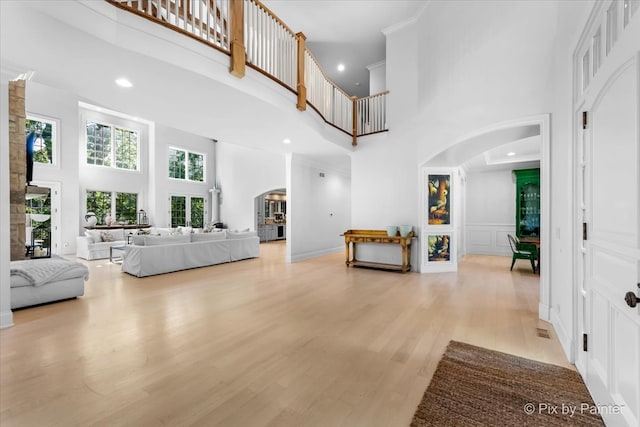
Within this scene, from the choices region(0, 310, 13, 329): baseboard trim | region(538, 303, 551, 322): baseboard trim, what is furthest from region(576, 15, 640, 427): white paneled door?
region(0, 310, 13, 329): baseboard trim

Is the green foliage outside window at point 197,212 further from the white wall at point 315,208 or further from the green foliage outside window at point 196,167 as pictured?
the white wall at point 315,208

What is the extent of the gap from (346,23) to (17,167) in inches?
277

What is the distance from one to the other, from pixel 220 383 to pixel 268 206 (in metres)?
12.3

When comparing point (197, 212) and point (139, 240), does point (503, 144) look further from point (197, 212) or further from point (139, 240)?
point (197, 212)

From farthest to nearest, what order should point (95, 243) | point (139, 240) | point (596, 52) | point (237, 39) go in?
point (95, 243) < point (139, 240) < point (237, 39) < point (596, 52)

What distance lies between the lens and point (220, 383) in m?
2.06

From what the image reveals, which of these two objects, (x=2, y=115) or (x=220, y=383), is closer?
(x=220, y=383)

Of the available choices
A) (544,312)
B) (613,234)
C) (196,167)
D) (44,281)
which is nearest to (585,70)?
(613,234)

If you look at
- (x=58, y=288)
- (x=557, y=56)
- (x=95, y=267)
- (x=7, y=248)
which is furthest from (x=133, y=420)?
(x=95, y=267)

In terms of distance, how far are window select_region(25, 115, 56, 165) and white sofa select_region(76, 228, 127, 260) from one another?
2.59m

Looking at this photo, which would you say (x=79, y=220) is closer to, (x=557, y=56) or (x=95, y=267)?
(x=95, y=267)

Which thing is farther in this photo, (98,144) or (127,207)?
(127,207)

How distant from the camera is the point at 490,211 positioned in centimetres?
856

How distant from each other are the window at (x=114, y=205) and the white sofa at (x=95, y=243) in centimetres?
190
